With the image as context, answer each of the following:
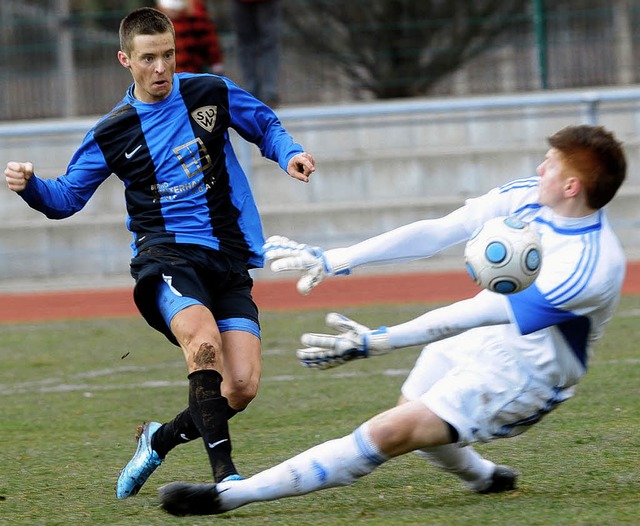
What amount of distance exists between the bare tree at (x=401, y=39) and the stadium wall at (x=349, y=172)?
1494 mm

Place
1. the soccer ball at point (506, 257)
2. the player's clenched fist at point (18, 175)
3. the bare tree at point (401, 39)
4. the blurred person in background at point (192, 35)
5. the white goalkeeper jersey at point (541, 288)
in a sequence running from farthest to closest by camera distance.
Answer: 1. the bare tree at point (401, 39)
2. the blurred person in background at point (192, 35)
3. the player's clenched fist at point (18, 175)
4. the white goalkeeper jersey at point (541, 288)
5. the soccer ball at point (506, 257)

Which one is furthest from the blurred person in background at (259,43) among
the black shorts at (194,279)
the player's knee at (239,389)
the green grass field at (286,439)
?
the player's knee at (239,389)

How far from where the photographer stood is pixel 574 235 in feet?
13.2

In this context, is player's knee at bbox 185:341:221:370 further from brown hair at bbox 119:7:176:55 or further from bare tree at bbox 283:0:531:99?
bare tree at bbox 283:0:531:99

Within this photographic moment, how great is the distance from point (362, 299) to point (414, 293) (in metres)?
0.47

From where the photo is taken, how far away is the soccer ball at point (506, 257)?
3820 mm

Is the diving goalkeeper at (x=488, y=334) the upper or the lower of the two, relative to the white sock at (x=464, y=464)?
upper

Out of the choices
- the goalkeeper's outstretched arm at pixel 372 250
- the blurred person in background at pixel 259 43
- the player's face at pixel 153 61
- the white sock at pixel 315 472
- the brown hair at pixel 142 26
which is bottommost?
the white sock at pixel 315 472

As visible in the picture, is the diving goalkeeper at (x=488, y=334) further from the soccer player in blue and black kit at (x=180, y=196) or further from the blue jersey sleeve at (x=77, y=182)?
the blue jersey sleeve at (x=77, y=182)

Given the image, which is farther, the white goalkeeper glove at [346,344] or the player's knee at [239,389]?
the player's knee at [239,389]

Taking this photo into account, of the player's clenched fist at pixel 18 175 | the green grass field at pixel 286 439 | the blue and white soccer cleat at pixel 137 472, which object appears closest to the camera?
the green grass field at pixel 286 439

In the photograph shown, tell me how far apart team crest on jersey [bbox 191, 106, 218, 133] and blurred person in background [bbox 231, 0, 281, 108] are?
8089mm

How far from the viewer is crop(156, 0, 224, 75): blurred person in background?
1248 centimetres

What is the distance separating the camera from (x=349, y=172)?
43.9 feet
